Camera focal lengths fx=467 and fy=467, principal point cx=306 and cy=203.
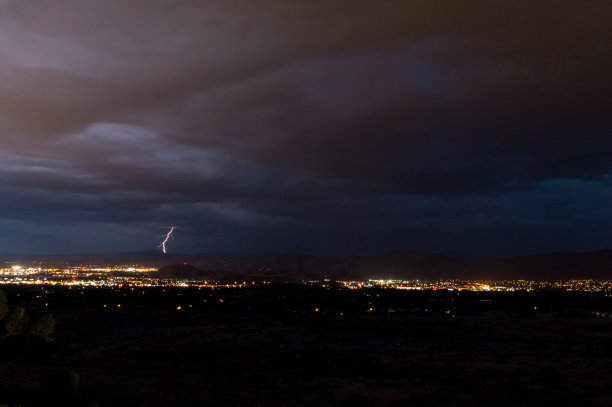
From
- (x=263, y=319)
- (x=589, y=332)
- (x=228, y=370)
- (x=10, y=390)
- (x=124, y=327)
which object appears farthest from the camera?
(x=263, y=319)

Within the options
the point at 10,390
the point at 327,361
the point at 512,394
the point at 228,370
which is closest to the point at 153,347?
the point at 228,370

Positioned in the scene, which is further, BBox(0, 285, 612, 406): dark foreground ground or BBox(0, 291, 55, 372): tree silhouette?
BBox(0, 285, 612, 406): dark foreground ground

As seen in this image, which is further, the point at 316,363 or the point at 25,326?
the point at 316,363

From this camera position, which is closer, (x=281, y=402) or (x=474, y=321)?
(x=281, y=402)

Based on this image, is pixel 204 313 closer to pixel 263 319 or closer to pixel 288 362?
pixel 263 319

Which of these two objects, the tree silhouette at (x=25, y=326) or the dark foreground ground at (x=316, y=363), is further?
the dark foreground ground at (x=316, y=363)

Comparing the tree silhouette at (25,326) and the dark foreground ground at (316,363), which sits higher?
the tree silhouette at (25,326)

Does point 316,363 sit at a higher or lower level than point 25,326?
lower

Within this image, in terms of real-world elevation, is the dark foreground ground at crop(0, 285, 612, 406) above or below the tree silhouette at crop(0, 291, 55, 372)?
below
